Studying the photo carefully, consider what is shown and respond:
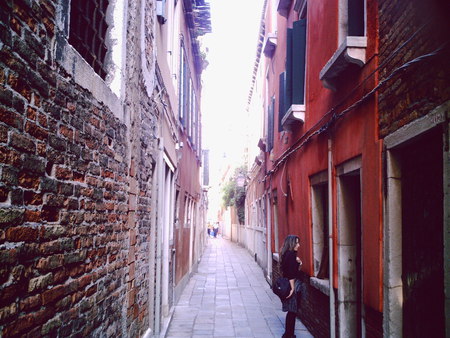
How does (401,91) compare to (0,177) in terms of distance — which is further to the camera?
(401,91)

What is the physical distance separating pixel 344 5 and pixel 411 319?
3485mm

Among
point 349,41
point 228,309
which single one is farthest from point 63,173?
point 228,309

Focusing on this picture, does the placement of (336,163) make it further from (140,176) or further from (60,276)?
(60,276)

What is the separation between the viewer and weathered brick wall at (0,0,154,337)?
6.89ft

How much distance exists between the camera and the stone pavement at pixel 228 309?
7684 mm

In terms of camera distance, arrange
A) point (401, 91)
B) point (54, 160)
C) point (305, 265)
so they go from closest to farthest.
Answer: point (54, 160), point (401, 91), point (305, 265)

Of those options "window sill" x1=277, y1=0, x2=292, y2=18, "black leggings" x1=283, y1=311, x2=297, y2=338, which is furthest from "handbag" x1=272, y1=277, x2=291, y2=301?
"window sill" x1=277, y1=0, x2=292, y2=18

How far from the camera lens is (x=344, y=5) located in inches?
214

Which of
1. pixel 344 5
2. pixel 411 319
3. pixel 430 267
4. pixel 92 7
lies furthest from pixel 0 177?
pixel 344 5

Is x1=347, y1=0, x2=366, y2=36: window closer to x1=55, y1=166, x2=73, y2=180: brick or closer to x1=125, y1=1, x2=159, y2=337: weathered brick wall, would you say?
x1=125, y1=1, x2=159, y2=337: weathered brick wall

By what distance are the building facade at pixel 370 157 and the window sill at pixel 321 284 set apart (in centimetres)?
2

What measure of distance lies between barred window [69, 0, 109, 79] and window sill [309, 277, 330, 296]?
3.93 meters

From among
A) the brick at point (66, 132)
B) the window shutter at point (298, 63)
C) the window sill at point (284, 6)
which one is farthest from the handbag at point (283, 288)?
the window sill at point (284, 6)

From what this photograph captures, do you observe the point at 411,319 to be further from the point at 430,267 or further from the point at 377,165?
the point at 377,165
